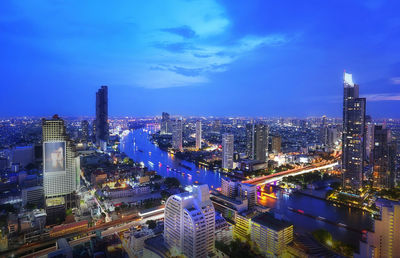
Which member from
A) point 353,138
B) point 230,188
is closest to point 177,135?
point 230,188

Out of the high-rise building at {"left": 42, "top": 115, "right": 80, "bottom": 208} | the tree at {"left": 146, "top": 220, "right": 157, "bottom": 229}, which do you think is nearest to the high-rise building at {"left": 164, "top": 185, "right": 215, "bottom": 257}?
the tree at {"left": 146, "top": 220, "right": 157, "bottom": 229}

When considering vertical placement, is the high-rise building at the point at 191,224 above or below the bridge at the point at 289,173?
above

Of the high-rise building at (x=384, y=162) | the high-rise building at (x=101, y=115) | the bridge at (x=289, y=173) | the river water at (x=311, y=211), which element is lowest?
the river water at (x=311, y=211)

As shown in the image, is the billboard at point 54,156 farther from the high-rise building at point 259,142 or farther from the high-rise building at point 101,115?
the high-rise building at point 101,115

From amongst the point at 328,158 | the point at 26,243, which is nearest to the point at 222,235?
the point at 26,243

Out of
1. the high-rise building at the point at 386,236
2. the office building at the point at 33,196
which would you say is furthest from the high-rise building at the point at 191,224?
the office building at the point at 33,196

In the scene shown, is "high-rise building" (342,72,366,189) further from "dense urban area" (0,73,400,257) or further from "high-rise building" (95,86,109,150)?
"high-rise building" (95,86,109,150)

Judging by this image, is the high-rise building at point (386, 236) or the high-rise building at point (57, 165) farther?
the high-rise building at point (57, 165)

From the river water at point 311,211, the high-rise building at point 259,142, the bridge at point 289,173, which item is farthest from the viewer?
the high-rise building at point 259,142

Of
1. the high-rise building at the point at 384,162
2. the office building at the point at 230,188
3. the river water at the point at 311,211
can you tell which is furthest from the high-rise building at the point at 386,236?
the high-rise building at the point at 384,162

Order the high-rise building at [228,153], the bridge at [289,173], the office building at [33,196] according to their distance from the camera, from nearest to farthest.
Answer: the office building at [33,196], the bridge at [289,173], the high-rise building at [228,153]
